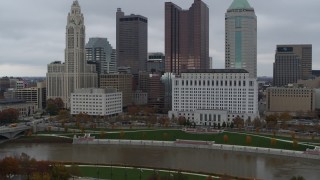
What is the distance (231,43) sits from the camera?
10106 cm

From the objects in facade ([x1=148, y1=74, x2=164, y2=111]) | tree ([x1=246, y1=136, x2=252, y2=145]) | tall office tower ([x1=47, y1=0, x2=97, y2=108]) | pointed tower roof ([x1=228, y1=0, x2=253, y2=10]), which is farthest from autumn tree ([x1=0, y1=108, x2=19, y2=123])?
pointed tower roof ([x1=228, y1=0, x2=253, y2=10])

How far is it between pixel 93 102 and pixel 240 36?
140 feet

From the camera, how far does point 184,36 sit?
122m

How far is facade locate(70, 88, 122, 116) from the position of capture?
2703 inches

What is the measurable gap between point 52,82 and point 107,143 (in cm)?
3832

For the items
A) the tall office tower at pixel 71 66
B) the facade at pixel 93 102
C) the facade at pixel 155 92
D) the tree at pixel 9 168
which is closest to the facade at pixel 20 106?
the tall office tower at pixel 71 66

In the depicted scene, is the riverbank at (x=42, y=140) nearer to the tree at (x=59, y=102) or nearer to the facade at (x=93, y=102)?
the facade at (x=93, y=102)

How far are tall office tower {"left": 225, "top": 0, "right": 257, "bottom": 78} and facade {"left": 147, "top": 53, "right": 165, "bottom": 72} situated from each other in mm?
28523

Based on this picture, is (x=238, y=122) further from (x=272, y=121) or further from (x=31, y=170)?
(x=31, y=170)

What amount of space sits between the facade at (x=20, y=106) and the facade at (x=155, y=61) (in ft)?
173

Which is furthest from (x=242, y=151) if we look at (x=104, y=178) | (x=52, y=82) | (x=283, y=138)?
(x=52, y=82)

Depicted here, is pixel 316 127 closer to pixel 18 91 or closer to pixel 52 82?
pixel 52 82

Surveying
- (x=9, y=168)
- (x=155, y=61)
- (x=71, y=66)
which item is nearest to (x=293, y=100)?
(x=71, y=66)

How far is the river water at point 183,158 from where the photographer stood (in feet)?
113
